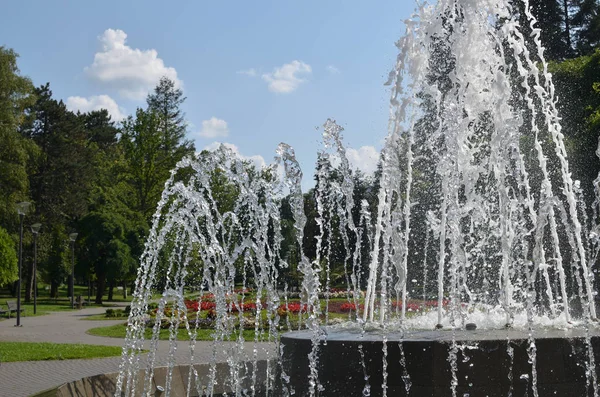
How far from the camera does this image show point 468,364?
15.0 feet

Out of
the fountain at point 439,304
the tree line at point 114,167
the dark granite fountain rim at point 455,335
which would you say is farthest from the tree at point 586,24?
the dark granite fountain rim at point 455,335

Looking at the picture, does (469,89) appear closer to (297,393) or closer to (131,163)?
(297,393)

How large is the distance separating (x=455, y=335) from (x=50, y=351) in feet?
34.5

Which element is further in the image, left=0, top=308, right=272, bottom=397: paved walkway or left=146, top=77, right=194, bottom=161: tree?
left=146, top=77, right=194, bottom=161: tree

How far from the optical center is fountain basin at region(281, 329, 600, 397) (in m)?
4.61

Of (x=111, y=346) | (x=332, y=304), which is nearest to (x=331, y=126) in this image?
(x=111, y=346)

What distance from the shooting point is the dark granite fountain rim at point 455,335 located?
4.72 m

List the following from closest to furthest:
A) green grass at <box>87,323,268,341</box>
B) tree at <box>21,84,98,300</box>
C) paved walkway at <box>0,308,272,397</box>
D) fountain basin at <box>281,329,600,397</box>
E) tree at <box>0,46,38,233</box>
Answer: fountain basin at <box>281,329,600,397</box> < paved walkway at <box>0,308,272,397</box> < green grass at <box>87,323,268,341</box> < tree at <box>0,46,38,233</box> < tree at <box>21,84,98,300</box>

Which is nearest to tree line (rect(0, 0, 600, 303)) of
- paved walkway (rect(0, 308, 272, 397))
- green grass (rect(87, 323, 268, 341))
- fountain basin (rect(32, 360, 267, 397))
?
green grass (rect(87, 323, 268, 341))

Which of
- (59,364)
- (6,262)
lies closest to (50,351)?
(59,364)

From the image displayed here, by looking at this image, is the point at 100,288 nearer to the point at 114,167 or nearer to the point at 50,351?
the point at 114,167

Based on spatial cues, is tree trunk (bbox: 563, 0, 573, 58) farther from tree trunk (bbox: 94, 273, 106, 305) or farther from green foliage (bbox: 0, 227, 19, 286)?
green foliage (bbox: 0, 227, 19, 286)

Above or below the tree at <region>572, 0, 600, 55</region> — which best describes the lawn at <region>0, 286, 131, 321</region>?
below

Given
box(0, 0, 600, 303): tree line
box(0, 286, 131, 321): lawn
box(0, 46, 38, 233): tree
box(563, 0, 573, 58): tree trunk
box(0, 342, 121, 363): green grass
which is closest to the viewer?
box(0, 342, 121, 363): green grass
